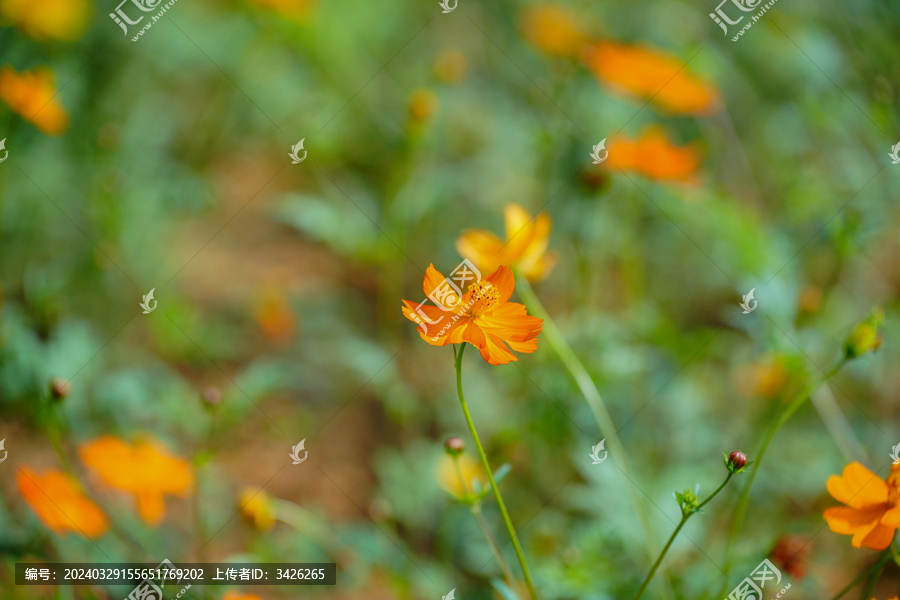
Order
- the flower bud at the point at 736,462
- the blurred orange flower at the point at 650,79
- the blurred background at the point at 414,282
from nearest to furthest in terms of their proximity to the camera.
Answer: the flower bud at the point at 736,462
the blurred background at the point at 414,282
the blurred orange flower at the point at 650,79

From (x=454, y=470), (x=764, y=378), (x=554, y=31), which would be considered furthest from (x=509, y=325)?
(x=554, y=31)

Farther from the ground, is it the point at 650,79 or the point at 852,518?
the point at 650,79

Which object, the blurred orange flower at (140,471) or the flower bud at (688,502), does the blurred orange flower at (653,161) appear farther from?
the blurred orange flower at (140,471)

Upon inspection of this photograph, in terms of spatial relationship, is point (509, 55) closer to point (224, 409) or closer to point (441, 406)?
point (441, 406)

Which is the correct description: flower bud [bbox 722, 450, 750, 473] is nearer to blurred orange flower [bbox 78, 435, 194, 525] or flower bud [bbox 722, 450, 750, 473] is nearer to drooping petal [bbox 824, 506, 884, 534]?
drooping petal [bbox 824, 506, 884, 534]

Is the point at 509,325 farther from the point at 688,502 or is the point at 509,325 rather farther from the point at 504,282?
the point at 688,502

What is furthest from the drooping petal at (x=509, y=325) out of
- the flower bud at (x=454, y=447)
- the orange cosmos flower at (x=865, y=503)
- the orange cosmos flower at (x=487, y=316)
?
the orange cosmos flower at (x=865, y=503)
